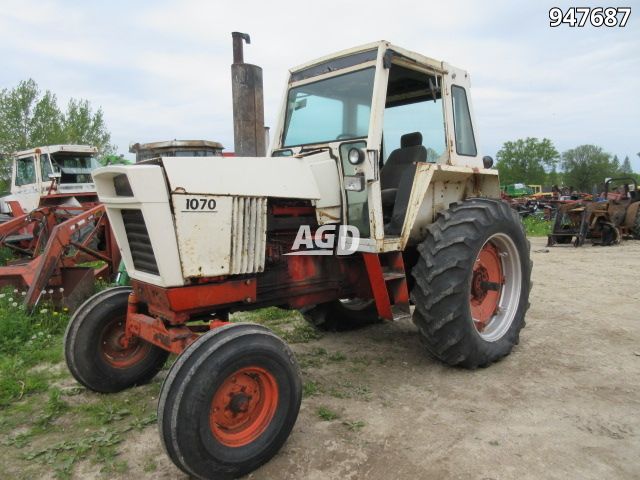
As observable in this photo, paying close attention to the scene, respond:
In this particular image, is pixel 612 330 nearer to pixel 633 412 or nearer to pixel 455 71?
pixel 633 412

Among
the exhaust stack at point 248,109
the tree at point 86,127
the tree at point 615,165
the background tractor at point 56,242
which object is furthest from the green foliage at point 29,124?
the tree at point 615,165

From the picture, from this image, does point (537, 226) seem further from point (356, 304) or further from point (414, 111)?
point (414, 111)

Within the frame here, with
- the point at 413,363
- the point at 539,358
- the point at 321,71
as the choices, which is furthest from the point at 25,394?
the point at 539,358

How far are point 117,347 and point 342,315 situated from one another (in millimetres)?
2136

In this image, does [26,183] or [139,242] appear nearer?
[139,242]

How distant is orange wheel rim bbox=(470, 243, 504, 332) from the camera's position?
4.13 meters

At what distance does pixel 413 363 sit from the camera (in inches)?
159

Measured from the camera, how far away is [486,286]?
4.16 meters

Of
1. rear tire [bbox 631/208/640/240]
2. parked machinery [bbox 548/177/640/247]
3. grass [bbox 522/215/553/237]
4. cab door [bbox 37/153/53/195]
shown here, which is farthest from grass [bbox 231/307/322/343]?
grass [bbox 522/215/553/237]

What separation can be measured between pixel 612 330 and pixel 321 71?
143 inches

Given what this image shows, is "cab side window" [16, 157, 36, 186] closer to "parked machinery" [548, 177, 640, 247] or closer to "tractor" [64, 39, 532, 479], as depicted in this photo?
"tractor" [64, 39, 532, 479]

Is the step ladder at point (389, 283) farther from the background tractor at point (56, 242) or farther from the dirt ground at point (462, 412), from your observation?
the background tractor at point (56, 242)

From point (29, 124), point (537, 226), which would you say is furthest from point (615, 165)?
point (29, 124)

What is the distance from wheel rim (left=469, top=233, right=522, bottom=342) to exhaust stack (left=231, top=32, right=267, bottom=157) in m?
2.21
